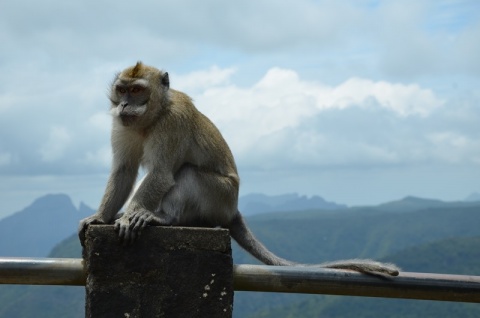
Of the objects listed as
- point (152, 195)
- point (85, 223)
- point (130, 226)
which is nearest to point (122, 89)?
point (152, 195)

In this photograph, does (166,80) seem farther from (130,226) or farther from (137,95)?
(130,226)

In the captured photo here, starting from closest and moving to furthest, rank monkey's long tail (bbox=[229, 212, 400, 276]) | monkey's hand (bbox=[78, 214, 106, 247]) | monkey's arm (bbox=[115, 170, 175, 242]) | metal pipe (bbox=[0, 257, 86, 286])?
metal pipe (bbox=[0, 257, 86, 286]) → monkey's long tail (bbox=[229, 212, 400, 276]) → monkey's hand (bbox=[78, 214, 106, 247]) → monkey's arm (bbox=[115, 170, 175, 242])

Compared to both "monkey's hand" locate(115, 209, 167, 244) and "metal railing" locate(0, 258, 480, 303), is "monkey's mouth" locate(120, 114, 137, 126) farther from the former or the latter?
"metal railing" locate(0, 258, 480, 303)

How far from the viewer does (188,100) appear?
6.57 meters

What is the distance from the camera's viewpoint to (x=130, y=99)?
6.20 metres

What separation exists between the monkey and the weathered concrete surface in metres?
1.45

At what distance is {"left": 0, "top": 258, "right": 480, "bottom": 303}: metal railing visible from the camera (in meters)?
4.22

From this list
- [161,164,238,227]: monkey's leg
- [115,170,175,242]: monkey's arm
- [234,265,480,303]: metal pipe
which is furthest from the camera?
[161,164,238,227]: monkey's leg

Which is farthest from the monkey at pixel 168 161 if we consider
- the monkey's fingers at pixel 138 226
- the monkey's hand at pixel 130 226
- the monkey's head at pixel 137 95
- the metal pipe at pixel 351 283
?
the metal pipe at pixel 351 283

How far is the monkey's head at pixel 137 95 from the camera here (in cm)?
612

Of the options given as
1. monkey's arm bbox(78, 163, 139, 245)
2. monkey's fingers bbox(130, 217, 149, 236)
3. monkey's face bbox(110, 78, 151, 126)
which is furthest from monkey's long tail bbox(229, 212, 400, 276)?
monkey's face bbox(110, 78, 151, 126)

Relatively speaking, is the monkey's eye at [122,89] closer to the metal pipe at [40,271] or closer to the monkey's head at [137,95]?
the monkey's head at [137,95]

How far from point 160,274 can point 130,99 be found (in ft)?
7.35

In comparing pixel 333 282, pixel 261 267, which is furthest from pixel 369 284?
pixel 261 267
